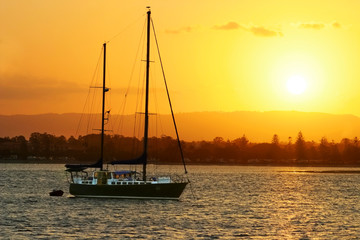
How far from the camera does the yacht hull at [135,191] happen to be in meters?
85.5

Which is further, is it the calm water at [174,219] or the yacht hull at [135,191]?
the yacht hull at [135,191]

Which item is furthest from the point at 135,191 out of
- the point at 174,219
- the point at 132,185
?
the point at 174,219

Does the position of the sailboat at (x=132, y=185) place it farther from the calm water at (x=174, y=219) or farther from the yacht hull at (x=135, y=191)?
the calm water at (x=174, y=219)

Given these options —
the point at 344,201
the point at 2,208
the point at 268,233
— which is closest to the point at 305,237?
the point at 268,233

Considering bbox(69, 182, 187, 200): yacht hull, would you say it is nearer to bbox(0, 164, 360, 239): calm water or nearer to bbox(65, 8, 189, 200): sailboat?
bbox(65, 8, 189, 200): sailboat

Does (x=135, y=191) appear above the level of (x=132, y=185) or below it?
below

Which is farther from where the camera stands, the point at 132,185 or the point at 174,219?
the point at 132,185

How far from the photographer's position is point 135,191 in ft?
281

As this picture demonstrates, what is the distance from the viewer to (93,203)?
8762 centimetres

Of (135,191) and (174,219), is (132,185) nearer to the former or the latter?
(135,191)

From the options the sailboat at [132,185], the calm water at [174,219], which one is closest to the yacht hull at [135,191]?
the sailboat at [132,185]

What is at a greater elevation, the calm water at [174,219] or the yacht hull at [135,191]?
the yacht hull at [135,191]

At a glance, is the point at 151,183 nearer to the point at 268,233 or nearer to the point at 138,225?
the point at 138,225

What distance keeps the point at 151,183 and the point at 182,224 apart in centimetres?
1736
